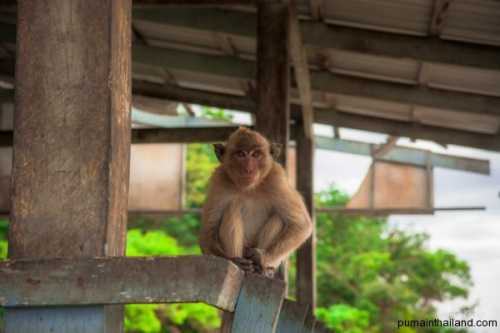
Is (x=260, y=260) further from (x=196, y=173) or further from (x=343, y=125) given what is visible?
(x=196, y=173)

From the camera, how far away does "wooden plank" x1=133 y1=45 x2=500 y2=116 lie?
857 cm

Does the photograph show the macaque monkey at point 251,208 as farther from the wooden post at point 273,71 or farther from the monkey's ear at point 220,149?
the wooden post at point 273,71

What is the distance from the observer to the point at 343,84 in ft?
30.0


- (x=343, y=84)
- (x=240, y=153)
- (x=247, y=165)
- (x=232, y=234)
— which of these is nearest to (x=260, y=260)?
(x=232, y=234)

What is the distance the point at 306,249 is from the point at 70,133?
25.8 feet

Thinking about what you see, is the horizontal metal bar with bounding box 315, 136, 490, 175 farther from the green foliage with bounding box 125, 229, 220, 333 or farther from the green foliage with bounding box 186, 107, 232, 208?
the green foliage with bounding box 186, 107, 232, 208

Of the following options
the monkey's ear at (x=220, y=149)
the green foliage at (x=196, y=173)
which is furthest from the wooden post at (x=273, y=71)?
the green foliage at (x=196, y=173)

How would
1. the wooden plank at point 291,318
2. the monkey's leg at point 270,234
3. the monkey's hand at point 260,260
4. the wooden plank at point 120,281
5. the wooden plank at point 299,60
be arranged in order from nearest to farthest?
the wooden plank at point 120,281 → the wooden plank at point 291,318 → the monkey's hand at point 260,260 → the monkey's leg at point 270,234 → the wooden plank at point 299,60

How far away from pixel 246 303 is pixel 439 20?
5359mm

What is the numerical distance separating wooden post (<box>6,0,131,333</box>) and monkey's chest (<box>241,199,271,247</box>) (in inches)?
111

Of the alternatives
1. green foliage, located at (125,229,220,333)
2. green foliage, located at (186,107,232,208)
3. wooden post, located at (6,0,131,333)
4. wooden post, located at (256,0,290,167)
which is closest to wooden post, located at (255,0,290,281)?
wooden post, located at (256,0,290,167)

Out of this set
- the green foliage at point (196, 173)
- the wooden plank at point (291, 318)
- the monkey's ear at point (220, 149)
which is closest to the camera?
the wooden plank at point (291, 318)

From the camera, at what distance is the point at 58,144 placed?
2.21 meters

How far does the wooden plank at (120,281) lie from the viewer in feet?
6.33
